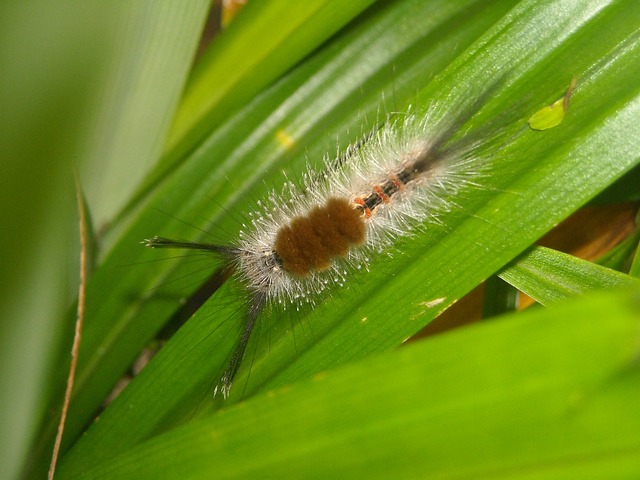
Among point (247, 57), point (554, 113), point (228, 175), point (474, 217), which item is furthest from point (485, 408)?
point (247, 57)

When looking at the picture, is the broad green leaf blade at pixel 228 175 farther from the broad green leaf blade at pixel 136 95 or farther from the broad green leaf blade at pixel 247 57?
the broad green leaf blade at pixel 136 95

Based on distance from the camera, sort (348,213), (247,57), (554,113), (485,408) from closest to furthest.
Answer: (485,408), (554,113), (348,213), (247,57)

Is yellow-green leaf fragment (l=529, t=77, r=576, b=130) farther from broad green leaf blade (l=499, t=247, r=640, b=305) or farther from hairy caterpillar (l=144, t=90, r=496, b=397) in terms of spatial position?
broad green leaf blade (l=499, t=247, r=640, b=305)

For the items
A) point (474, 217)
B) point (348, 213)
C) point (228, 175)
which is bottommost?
point (474, 217)

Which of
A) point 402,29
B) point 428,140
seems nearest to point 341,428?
point 428,140

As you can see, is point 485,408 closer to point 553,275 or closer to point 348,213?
point 553,275

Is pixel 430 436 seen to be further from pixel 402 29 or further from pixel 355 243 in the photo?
pixel 402 29

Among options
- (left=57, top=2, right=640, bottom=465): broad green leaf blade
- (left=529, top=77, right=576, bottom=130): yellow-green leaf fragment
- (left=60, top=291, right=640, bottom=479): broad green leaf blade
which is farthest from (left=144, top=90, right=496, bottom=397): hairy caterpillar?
(left=60, top=291, right=640, bottom=479): broad green leaf blade
